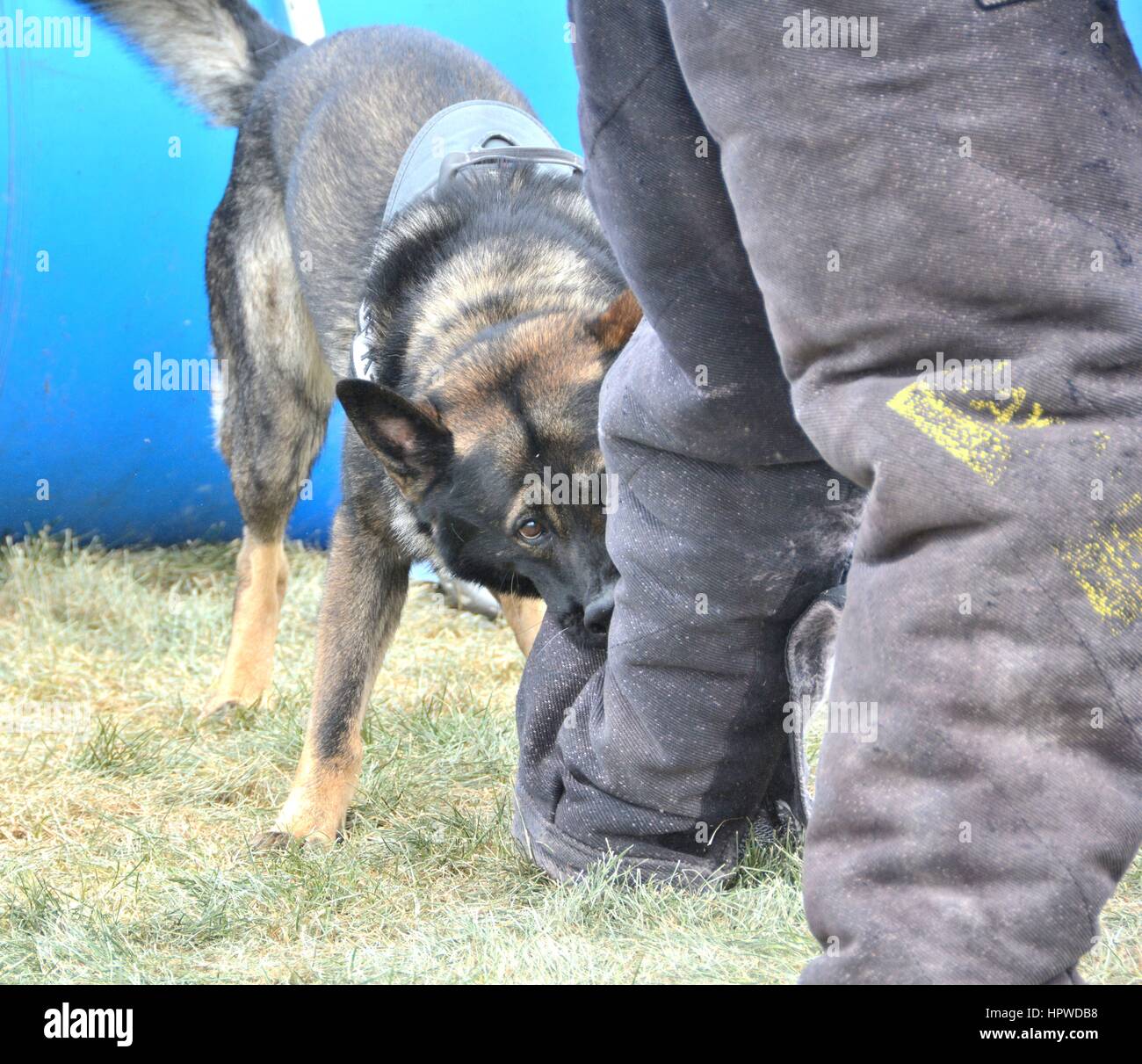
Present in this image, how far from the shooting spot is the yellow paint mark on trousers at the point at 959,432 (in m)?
1.22

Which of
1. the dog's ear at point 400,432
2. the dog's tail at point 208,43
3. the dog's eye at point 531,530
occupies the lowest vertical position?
the dog's eye at point 531,530

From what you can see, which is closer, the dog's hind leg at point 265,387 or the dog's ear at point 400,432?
the dog's ear at point 400,432

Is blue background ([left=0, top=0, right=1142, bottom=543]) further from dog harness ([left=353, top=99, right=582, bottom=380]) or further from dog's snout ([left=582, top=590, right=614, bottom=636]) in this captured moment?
dog's snout ([left=582, top=590, right=614, bottom=636])

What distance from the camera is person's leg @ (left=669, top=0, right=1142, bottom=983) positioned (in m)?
1.20

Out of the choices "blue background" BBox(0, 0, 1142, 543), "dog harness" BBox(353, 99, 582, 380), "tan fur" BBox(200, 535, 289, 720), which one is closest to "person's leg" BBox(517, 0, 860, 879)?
"dog harness" BBox(353, 99, 582, 380)

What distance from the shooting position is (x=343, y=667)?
3037mm

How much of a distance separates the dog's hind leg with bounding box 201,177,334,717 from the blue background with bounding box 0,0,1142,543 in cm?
57

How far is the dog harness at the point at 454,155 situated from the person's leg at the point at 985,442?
2062 mm

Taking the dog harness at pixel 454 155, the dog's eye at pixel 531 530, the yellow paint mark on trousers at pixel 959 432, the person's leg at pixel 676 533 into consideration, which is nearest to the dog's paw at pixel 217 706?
the dog harness at pixel 454 155

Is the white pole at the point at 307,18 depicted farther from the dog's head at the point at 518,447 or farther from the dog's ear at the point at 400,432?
the dog's ear at the point at 400,432

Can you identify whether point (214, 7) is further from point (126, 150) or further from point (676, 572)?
point (676, 572)

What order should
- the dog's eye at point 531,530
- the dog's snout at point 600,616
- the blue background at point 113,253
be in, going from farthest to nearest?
the blue background at point 113,253, the dog's eye at point 531,530, the dog's snout at point 600,616

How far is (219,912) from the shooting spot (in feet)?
7.22

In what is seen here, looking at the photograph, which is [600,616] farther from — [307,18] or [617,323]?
[307,18]
